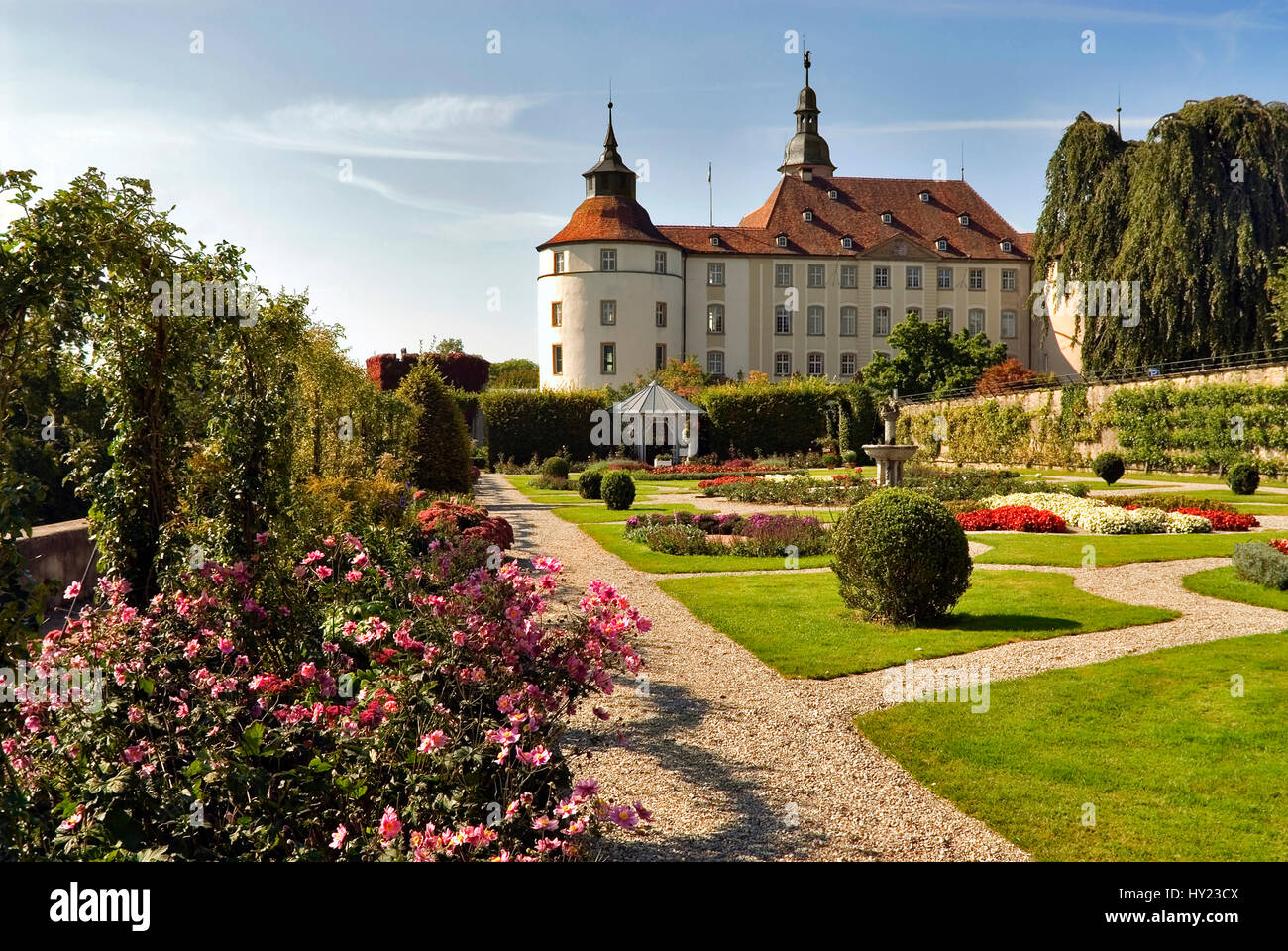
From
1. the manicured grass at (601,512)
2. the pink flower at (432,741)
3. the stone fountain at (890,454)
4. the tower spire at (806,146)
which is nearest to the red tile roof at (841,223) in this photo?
the tower spire at (806,146)

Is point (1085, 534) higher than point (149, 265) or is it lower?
lower

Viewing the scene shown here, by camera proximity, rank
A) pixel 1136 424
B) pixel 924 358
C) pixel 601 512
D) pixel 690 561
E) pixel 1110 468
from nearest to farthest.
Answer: pixel 690 561 → pixel 601 512 → pixel 1110 468 → pixel 1136 424 → pixel 924 358

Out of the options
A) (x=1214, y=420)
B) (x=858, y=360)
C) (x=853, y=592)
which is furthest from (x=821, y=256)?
(x=853, y=592)

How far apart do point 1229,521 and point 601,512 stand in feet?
38.4

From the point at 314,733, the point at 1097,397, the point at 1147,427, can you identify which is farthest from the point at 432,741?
the point at 1097,397

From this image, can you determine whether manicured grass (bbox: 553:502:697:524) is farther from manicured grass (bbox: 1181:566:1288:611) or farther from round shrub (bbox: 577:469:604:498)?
manicured grass (bbox: 1181:566:1288:611)

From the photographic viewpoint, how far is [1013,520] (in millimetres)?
17109

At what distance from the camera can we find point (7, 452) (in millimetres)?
3631

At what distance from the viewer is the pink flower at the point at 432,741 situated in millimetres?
3883

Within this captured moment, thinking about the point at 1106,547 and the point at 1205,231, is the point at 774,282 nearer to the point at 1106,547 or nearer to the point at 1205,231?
the point at 1205,231

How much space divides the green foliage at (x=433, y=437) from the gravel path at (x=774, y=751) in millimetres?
7660

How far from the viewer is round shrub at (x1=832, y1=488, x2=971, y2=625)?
8.91 m

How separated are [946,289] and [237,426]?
179 ft
